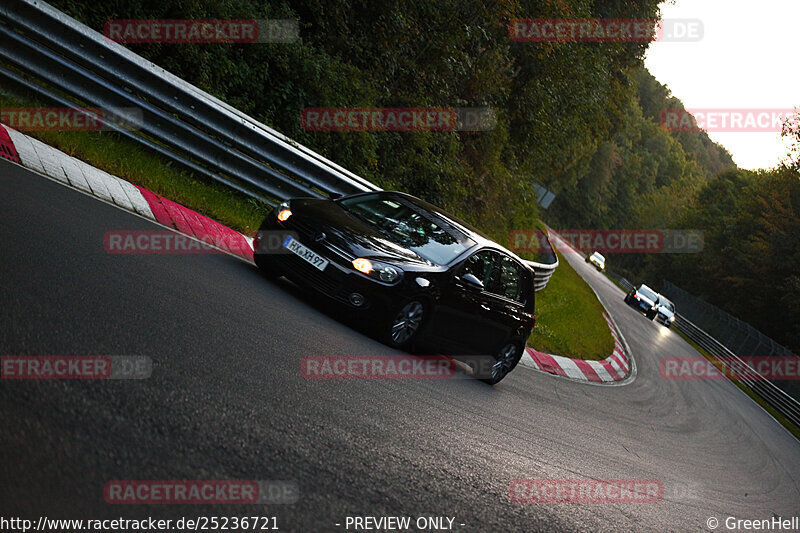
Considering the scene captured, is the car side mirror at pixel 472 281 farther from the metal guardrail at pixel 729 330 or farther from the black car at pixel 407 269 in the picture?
the metal guardrail at pixel 729 330

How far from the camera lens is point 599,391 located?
1311cm

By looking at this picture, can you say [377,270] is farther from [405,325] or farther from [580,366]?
Answer: [580,366]

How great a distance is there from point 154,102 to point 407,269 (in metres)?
4.85

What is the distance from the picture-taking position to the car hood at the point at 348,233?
7.91 m

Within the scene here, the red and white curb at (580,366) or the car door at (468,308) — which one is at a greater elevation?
the car door at (468,308)

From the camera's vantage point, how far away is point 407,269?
26.2 feet

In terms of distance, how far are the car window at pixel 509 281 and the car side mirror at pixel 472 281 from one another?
0.49 metres

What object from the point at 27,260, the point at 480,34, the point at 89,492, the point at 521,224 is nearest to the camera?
the point at 89,492

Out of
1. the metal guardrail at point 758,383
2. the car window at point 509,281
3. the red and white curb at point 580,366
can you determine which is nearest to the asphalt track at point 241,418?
the car window at point 509,281

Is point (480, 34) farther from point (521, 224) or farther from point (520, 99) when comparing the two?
point (521, 224)

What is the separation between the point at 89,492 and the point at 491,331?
22.1 feet

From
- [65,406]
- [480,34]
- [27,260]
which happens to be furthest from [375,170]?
[65,406]

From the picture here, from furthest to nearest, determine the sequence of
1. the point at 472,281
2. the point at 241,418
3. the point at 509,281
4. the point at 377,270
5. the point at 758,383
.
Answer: the point at 758,383
the point at 509,281
the point at 472,281
the point at 377,270
the point at 241,418

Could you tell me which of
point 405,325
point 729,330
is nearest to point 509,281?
point 405,325
